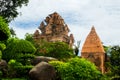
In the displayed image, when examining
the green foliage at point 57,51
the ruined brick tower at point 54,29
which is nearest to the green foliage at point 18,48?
the green foliage at point 57,51

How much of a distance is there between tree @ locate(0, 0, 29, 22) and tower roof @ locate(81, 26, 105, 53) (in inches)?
1307

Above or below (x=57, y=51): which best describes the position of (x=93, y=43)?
above

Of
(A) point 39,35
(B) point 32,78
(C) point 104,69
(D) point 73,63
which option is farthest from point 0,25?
(A) point 39,35

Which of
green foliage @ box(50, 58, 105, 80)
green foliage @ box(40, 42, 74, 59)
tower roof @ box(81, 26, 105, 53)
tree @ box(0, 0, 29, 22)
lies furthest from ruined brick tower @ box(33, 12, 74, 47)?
green foliage @ box(50, 58, 105, 80)

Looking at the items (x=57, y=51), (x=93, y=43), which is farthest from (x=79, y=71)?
(x=93, y=43)

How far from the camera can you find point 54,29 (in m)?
80.9

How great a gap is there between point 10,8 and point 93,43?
112ft

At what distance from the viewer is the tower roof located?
72.8 meters

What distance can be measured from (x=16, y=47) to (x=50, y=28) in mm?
41446

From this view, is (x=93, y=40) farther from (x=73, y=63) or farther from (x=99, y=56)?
(x=73, y=63)

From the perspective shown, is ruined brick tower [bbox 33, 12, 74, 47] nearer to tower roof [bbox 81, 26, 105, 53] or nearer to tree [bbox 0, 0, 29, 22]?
tower roof [bbox 81, 26, 105, 53]

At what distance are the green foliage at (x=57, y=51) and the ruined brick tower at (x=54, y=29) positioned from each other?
2313 centimetres

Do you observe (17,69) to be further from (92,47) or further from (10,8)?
(92,47)

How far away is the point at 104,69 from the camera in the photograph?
2783 inches
